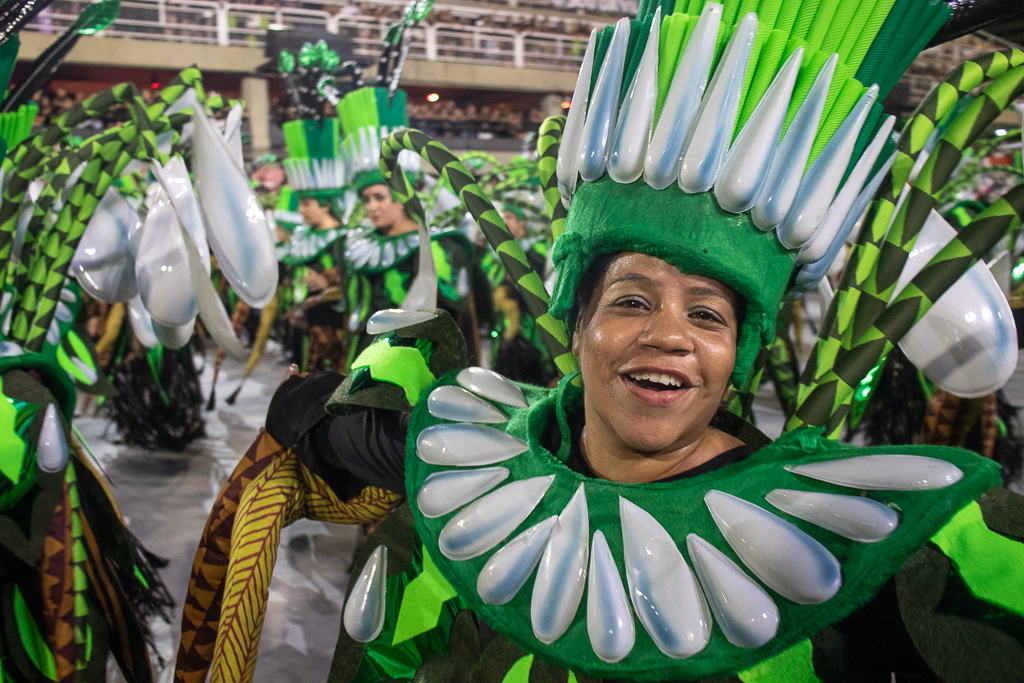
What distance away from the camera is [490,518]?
682mm

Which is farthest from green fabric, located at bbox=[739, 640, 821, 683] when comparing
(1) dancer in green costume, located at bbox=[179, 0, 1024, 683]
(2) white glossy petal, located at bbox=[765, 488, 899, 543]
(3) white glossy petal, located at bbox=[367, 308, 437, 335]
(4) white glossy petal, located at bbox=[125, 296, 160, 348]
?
(4) white glossy petal, located at bbox=[125, 296, 160, 348]

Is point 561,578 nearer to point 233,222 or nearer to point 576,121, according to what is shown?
point 576,121

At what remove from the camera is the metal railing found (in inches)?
392

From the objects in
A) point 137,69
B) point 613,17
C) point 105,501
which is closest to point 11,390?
point 105,501

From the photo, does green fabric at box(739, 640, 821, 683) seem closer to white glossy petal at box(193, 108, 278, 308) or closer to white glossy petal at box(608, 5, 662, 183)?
white glossy petal at box(608, 5, 662, 183)

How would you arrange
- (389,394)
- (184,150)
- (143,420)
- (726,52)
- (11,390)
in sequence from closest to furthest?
(726,52) → (389,394) → (11,390) → (184,150) → (143,420)

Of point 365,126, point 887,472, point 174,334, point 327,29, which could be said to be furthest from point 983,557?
point 327,29

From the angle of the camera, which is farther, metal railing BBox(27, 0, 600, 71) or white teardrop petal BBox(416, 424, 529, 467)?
metal railing BBox(27, 0, 600, 71)

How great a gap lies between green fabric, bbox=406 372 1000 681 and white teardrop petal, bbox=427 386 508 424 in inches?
3.1

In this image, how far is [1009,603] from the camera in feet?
1.72

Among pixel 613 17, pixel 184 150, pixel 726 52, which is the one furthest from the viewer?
pixel 613 17

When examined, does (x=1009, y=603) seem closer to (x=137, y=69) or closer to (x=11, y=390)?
(x=11, y=390)

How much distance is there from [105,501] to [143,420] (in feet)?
7.51

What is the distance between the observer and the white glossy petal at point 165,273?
1.32 m
